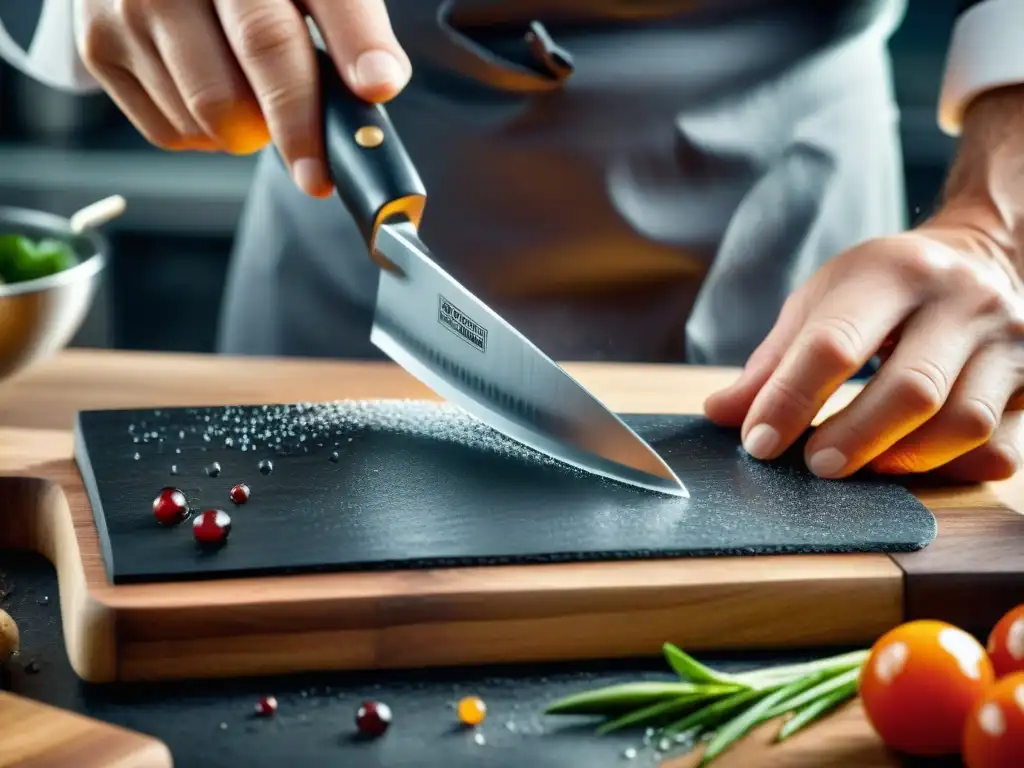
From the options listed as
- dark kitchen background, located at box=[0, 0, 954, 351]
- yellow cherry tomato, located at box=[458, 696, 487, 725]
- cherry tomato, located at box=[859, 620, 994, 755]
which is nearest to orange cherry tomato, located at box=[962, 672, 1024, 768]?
cherry tomato, located at box=[859, 620, 994, 755]

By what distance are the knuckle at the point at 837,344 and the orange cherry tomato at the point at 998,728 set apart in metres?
0.41

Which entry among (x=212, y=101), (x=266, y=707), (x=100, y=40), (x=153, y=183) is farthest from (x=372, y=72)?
(x=153, y=183)

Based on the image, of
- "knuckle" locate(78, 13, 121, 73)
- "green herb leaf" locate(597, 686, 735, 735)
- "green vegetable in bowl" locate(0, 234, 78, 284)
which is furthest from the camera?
"green vegetable in bowl" locate(0, 234, 78, 284)

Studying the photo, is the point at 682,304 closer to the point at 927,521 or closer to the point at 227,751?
the point at 927,521

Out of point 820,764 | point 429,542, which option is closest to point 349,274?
point 429,542

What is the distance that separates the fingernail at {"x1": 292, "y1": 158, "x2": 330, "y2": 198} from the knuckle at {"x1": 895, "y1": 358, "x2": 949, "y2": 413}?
0.54 metres

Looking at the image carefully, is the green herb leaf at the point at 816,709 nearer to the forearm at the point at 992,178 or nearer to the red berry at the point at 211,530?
the red berry at the point at 211,530

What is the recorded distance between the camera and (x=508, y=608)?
35.7 inches

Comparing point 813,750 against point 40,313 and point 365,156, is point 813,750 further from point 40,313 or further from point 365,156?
point 40,313

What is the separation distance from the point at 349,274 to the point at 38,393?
42cm

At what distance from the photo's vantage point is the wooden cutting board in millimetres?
876

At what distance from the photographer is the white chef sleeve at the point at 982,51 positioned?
135 cm

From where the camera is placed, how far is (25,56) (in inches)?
63.2

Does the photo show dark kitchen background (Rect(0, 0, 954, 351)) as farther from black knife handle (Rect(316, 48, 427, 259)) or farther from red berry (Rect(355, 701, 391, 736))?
red berry (Rect(355, 701, 391, 736))
